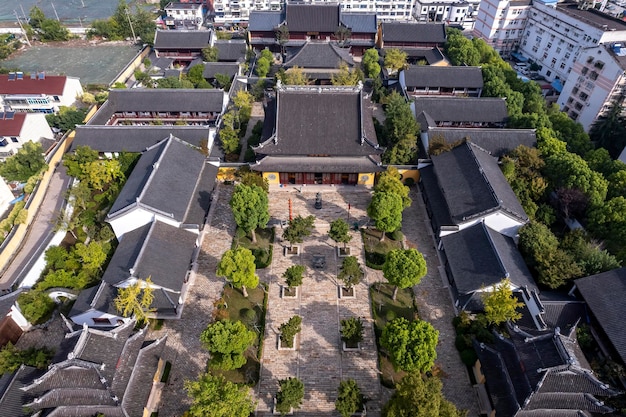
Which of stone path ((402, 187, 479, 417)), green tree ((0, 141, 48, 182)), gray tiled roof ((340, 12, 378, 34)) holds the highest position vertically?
gray tiled roof ((340, 12, 378, 34))

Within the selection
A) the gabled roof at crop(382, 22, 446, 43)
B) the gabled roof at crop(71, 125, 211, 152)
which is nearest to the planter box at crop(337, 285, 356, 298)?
the gabled roof at crop(71, 125, 211, 152)

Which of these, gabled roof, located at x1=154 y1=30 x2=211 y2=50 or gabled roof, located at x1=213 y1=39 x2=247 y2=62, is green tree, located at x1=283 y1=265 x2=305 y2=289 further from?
gabled roof, located at x1=154 y1=30 x2=211 y2=50

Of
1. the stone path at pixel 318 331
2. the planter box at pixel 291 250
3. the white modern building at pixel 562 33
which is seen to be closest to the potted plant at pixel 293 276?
the stone path at pixel 318 331

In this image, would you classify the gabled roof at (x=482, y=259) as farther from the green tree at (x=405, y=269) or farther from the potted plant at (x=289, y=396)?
the potted plant at (x=289, y=396)

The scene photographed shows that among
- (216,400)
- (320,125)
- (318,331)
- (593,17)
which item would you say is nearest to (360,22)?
(593,17)

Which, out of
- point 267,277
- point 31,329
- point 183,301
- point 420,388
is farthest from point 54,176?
point 420,388

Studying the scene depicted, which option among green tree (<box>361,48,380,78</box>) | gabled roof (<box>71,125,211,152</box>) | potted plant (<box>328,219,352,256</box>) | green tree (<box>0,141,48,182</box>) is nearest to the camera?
potted plant (<box>328,219,352,256</box>)

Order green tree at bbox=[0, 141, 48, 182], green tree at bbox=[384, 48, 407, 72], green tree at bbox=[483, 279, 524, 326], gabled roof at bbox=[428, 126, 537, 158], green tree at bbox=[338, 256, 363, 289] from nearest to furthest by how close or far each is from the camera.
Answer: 1. green tree at bbox=[483, 279, 524, 326]
2. green tree at bbox=[338, 256, 363, 289]
3. gabled roof at bbox=[428, 126, 537, 158]
4. green tree at bbox=[0, 141, 48, 182]
5. green tree at bbox=[384, 48, 407, 72]
